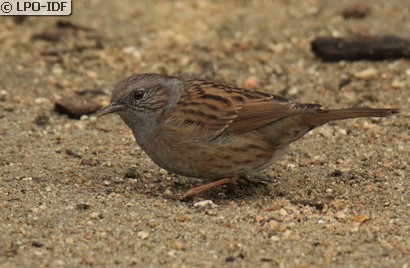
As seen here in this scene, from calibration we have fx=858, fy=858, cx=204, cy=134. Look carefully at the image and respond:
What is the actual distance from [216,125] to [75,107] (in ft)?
8.25

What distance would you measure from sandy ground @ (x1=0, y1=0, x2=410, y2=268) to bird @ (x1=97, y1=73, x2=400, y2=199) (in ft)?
0.94

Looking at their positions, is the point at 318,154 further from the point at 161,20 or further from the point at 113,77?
the point at 161,20

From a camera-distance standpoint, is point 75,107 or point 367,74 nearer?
point 75,107

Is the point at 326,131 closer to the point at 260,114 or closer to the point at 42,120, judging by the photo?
the point at 260,114

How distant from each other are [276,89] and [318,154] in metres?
1.90

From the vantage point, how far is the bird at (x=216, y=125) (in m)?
6.66

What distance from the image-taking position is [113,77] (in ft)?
32.7

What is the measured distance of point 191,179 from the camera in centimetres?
741

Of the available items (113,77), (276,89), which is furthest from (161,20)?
(276,89)

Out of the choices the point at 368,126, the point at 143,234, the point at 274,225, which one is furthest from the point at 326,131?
the point at 143,234

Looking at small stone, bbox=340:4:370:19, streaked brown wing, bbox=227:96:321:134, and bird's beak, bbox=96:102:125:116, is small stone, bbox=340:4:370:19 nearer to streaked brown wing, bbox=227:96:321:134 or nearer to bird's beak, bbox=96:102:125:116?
streaked brown wing, bbox=227:96:321:134

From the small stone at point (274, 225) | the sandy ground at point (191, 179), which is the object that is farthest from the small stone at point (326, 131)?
the small stone at point (274, 225)

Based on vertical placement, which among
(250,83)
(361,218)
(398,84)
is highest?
(398,84)

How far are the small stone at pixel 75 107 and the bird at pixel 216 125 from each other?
189cm
